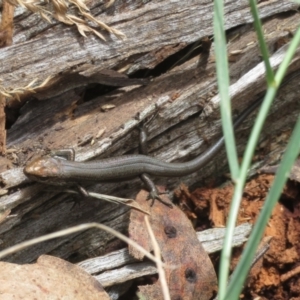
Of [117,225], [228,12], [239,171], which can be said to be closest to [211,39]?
[228,12]

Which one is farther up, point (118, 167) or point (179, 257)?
point (118, 167)

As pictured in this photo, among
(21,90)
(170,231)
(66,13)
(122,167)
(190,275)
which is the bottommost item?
(190,275)

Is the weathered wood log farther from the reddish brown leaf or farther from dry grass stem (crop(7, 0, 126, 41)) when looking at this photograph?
the reddish brown leaf

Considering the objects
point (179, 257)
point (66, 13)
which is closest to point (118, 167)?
point (179, 257)

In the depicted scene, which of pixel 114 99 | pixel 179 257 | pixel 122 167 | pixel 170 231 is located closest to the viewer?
pixel 179 257

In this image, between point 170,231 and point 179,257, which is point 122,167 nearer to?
point 170,231

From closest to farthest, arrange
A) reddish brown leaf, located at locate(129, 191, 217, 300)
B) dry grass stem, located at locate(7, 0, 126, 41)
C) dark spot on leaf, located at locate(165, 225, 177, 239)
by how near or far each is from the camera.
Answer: dry grass stem, located at locate(7, 0, 126, 41)
reddish brown leaf, located at locate(129, 191, 217, 300)
dark spot on leaf, located at locate(165, 225, 177, 239)

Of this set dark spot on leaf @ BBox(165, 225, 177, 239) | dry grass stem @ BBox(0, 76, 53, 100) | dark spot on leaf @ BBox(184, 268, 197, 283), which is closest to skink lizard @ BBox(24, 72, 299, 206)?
dark spot on leaf @ BBox(165, 225, 177, 239)

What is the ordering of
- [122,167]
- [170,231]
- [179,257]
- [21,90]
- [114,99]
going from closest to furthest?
[21,90], [179,257], [170,231], [114,99], [122,167]

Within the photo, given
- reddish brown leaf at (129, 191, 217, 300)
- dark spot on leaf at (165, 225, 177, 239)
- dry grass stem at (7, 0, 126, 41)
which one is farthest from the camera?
dark spot on leaf at (165, 225, 177, 239)

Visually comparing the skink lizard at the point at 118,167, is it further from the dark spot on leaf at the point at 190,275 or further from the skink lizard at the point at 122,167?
the dark spot on leaf at the point at 190,275

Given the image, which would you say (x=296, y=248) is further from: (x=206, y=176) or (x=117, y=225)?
(x=117, y=225)

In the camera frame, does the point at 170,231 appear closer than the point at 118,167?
Yes
